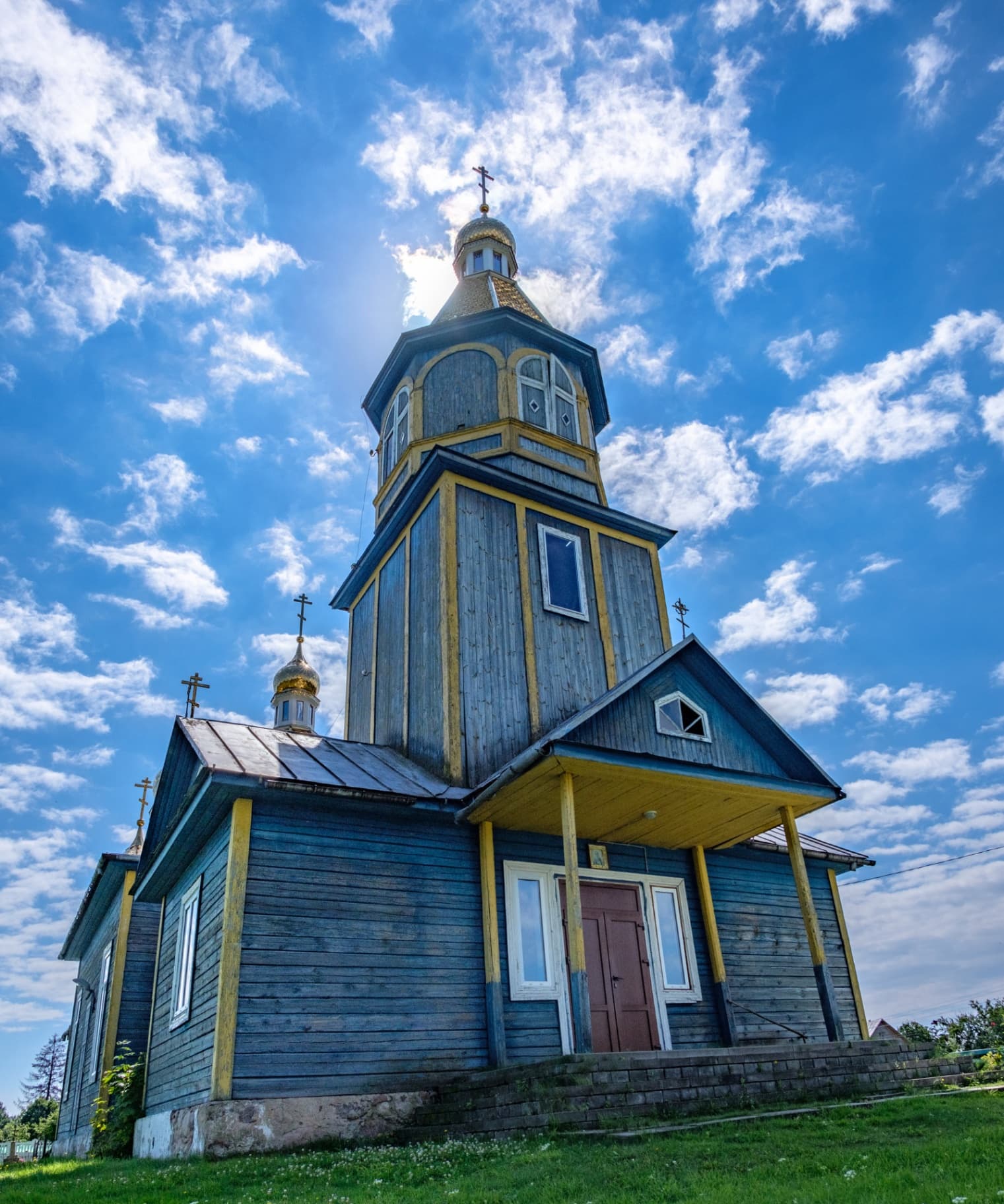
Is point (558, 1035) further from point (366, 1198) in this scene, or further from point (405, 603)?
point (405, 603)

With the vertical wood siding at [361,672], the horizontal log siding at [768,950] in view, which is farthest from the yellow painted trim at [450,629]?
the horizontal log siding at [768,950]

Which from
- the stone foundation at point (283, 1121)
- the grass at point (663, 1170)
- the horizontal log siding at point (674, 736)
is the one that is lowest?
the grass at point (663, 1170)

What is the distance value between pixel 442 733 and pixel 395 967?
320 cm

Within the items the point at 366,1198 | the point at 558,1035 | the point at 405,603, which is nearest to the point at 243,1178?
the point at 366,1198

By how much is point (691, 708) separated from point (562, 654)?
2.67 meters

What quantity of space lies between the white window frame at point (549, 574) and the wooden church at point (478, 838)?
0.04m

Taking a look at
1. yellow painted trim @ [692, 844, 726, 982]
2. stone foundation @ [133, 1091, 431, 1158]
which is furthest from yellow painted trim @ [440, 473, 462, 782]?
stone foundation @ [133, 1091, 431, 1158]

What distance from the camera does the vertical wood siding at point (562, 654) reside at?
43.9ft

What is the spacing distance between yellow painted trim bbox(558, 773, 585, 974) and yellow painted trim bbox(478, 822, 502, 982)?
3.94 ft

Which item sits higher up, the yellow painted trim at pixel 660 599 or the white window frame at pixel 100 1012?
the yellow painted trim at pixel 660 599

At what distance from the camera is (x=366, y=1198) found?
5453mm

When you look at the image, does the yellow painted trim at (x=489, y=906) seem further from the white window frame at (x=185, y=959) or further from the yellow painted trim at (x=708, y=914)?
the white window frame at (x=185, y=959)

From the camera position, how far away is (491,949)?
10602 mm

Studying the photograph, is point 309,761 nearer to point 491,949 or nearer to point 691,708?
point 491,949
